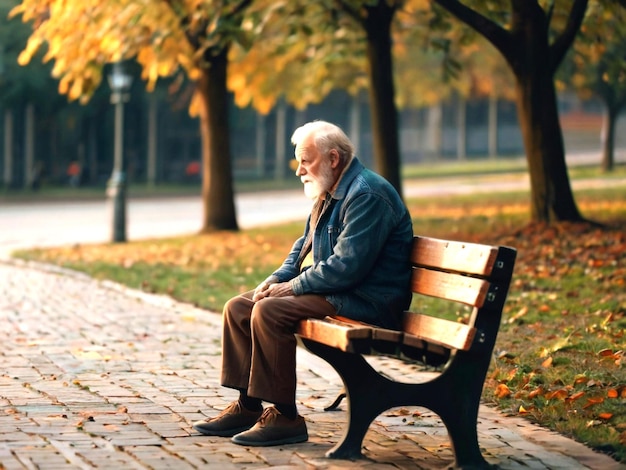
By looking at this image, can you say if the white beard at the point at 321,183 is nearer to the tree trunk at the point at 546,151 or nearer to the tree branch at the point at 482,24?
the tree branch at the point at 482,24

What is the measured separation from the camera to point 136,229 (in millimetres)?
24578

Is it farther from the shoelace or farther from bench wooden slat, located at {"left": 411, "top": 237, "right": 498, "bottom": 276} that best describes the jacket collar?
the shoelace

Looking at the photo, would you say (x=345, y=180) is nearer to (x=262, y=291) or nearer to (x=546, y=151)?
(x=262, y=291)

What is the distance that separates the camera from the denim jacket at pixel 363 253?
19.9 feet

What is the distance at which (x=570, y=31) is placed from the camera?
15969 millimetres

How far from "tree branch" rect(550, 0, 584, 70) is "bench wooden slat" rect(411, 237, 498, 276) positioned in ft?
31.6

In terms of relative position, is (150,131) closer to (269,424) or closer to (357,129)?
(357,129)

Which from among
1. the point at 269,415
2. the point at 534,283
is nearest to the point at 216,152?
the point at 534,283

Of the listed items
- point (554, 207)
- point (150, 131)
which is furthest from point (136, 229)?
point (150, 131)

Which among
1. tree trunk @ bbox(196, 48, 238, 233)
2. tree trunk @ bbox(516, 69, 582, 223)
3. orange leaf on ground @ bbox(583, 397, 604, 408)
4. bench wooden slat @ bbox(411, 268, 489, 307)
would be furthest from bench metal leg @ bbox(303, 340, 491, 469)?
tree trunk @ bbox(196, 48, 238, 233)

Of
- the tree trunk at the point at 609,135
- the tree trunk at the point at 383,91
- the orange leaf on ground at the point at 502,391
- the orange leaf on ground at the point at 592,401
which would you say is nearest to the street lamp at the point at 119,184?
the tree trunk at the point at 383,91

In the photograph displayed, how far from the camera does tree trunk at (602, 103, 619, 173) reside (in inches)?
1394

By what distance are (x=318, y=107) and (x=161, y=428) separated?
173 ft

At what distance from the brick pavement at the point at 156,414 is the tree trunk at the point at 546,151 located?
23.1 ft
